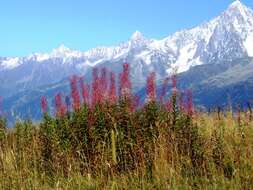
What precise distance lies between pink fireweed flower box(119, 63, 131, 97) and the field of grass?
2 centimetres

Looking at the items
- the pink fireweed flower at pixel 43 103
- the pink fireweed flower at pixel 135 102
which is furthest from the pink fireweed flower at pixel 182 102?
the pink fireweed flower at pixel 43 103

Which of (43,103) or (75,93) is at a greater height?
(75,93)

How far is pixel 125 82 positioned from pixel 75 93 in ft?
3.90

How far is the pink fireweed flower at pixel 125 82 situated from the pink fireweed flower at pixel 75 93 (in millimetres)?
974

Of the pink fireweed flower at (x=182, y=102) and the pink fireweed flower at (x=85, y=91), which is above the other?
the pink fireweed flower at (x=85, y=91)

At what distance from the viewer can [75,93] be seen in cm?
1139

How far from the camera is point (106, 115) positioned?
11414 millimetres

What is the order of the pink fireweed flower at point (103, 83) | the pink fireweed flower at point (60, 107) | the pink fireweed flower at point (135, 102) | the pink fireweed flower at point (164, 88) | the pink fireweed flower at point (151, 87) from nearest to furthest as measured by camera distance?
1. the pink fireweed flower at point (151, 87)
2. the pink fireweed flower at point (164, 88)
3. the pink fireweed flower at point (103, 83)
4. the pink fireweed flower at point (135, 102)
5. the pink fireweed flower at point (60, 107)

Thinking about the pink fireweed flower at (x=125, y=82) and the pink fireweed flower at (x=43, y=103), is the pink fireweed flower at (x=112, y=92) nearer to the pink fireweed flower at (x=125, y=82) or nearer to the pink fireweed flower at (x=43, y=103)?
the pink fireweed flower at (x=125, y=82)

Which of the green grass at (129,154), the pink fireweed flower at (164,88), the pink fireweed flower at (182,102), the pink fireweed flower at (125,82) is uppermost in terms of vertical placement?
the pink fireweed flower at (125,82)

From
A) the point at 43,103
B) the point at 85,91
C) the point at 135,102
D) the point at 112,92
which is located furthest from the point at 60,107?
the point at 135,102

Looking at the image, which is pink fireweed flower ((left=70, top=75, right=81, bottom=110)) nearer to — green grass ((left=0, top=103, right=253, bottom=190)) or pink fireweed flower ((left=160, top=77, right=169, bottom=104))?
green grass ((left=0, top=103, right=253, bottom=190))

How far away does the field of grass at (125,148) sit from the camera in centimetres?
935

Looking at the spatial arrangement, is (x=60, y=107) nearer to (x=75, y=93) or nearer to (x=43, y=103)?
(x=43, y=103)
